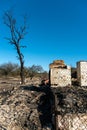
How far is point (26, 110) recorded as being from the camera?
10641 mm

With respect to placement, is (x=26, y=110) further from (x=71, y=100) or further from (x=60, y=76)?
(x=60, y=76)

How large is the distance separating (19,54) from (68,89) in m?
17.8

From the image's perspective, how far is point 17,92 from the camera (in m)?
12.2

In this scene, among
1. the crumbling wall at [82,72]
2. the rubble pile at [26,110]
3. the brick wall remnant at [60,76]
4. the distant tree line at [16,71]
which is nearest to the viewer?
the rubble pile at [26,110]

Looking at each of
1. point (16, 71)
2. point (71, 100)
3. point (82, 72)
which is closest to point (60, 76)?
point (82, 72)

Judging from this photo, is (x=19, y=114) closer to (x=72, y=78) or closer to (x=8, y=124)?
(x=8, y=124)

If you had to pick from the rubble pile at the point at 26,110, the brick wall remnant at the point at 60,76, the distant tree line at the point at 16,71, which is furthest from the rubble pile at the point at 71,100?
the distant tree line at the point at 16,71

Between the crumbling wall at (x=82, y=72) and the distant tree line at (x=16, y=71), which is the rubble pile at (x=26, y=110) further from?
the distant tree line at (x=16, y=71)

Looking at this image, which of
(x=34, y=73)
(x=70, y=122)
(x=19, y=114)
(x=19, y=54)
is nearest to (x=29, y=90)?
(x=19, y=114)

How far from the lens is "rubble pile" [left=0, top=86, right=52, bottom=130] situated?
388 inches

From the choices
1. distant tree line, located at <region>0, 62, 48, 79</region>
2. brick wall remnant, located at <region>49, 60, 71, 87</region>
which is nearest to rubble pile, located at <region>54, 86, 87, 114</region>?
brick wall remnant, located at <region>49, 60, 71, 87</region>

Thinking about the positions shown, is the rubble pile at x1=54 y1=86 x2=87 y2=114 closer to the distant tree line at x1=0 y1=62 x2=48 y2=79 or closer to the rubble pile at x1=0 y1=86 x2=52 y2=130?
the rubble pile at x1=0 y1=86 x2=52 y2=130

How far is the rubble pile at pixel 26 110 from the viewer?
9867 mm

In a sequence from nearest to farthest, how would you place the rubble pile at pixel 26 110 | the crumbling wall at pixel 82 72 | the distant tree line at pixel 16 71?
the rubble pile at pixel 26 110
the crumbling wall at pixel 82 72
the distant tree line at pixel 16 71
